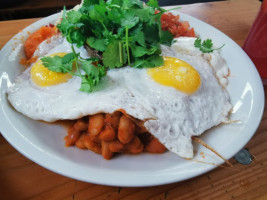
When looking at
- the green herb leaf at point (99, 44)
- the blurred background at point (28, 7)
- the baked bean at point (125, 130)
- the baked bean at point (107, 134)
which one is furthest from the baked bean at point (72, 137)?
the blurred background at point (28, 7)

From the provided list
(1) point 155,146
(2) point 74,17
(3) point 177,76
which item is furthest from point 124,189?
(2) point 74,17

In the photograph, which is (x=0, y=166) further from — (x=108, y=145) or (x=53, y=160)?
(x=108, y=145)

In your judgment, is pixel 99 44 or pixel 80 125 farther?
pixel 99 44

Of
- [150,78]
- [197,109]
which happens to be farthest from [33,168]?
[197,109]

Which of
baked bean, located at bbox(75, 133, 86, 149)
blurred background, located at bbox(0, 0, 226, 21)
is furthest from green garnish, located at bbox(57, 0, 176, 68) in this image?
blurred background, located at bbox(0, 0, 226, 21)

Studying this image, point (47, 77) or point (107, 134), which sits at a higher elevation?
point (47, 77)

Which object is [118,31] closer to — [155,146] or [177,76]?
[177,76]
